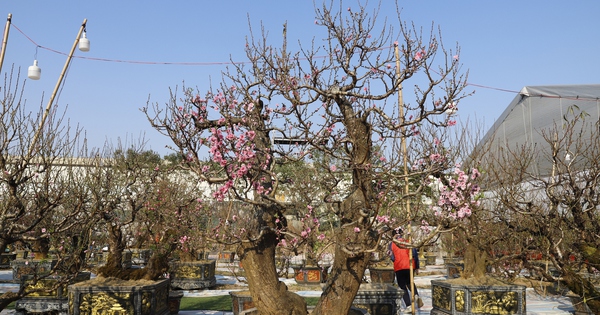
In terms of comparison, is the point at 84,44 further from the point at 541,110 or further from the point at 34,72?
the point at 541,110

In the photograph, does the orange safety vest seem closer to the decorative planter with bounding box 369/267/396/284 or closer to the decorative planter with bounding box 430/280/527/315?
the decorative planter with bounding box 430/280/527/315

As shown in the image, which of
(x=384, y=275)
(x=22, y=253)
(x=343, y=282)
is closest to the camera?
(x=343, y=282)

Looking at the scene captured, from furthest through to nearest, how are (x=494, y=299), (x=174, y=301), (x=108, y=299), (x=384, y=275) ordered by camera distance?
(x=384, y=275) → (x=174, y=301) → (x=494, y=299) → (x=108, y=299)

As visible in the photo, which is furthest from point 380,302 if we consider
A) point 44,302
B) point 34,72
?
point 34,72

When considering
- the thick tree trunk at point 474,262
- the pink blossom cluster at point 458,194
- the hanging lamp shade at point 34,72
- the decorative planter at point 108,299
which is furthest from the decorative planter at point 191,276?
the pink blossom cluster at point 458,194

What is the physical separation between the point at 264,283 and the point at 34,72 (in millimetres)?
5252

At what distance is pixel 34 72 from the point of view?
8.46 m

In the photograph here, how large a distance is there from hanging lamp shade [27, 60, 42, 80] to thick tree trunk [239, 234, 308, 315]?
480 cm

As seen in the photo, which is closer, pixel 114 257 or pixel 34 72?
pixel 34 72

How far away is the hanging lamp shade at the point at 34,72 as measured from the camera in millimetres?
8398

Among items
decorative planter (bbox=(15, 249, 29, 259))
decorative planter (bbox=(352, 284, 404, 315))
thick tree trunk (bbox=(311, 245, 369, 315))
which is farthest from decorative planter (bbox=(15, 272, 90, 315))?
decorative planter (bbox=(15, 249, 29, 259))

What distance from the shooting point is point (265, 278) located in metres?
5.93

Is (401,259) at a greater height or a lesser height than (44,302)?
greater

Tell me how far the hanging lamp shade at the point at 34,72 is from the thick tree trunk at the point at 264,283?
4.80 metres
